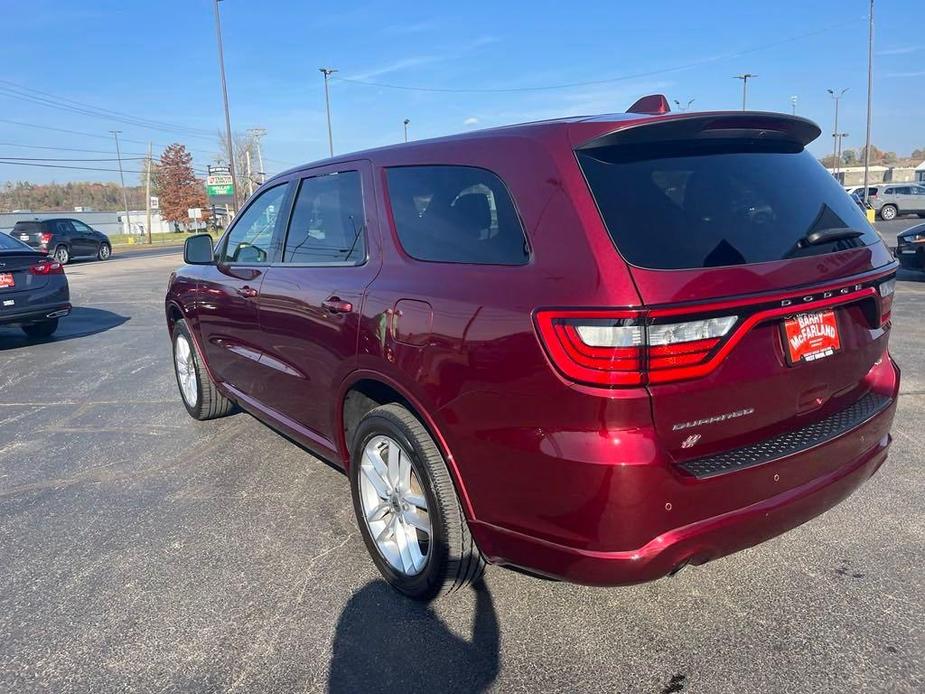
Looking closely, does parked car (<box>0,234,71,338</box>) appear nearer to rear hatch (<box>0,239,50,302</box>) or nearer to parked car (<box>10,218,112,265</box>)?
rear hatch (<box>0,239,50,302</box>)

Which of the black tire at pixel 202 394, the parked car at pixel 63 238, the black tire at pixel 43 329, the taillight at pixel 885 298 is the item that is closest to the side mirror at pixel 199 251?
the black tire at pixel 202 394

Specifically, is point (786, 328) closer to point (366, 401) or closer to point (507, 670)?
point (507, 670)

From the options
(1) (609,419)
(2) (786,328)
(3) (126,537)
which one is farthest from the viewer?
(3) (126,537)

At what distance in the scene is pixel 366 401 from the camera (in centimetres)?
314

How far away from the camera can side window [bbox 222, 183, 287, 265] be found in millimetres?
4028

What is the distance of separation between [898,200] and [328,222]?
35807 mm

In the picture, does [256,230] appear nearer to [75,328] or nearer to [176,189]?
[75,328]

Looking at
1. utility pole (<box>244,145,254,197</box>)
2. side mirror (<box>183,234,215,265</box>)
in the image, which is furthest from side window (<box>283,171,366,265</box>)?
utility pole (<box>244,145,254,197</box>)

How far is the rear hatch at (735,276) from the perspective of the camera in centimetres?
205

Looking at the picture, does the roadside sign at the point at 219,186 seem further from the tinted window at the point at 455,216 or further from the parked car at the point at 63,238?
the tinted window at the point at 455,216

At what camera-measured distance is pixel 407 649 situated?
99.8 inches

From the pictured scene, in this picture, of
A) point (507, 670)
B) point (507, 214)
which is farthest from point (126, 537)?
point (507, 214)

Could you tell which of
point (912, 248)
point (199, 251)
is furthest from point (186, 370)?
point (912, 248)

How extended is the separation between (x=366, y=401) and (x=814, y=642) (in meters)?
1.98
